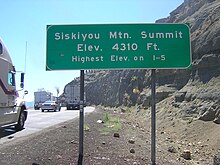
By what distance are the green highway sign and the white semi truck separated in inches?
237

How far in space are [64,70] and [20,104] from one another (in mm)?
8765

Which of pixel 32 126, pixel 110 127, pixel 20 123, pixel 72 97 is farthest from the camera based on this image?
pixel 72 97

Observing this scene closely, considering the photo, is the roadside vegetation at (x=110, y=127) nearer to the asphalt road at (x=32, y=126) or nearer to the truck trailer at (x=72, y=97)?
the asphalt road at (x=32, y=126)

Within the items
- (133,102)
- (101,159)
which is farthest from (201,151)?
(133,102)

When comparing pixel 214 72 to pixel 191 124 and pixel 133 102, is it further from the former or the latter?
pixel 133 102

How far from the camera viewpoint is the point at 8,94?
1366cm

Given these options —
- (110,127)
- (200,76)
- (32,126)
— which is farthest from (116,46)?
(200,76)

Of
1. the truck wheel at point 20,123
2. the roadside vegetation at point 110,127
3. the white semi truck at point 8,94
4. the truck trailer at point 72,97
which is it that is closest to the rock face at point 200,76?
the roadside vegetation at point 110,127

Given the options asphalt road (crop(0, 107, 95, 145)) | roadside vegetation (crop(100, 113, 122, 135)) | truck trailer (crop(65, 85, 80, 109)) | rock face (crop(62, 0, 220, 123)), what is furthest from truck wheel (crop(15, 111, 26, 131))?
truck trailer (crop(65, 85, 80, 109))

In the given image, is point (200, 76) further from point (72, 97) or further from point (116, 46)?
point (72, 97)

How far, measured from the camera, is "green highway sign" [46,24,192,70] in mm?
7516

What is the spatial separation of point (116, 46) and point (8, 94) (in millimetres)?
7731

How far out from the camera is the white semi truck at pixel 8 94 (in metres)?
13.0

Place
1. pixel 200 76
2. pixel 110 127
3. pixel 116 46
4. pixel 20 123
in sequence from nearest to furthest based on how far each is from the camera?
pixel 116 46 < pixel 20 123 < pixel 110 127 < pixel 200 76
